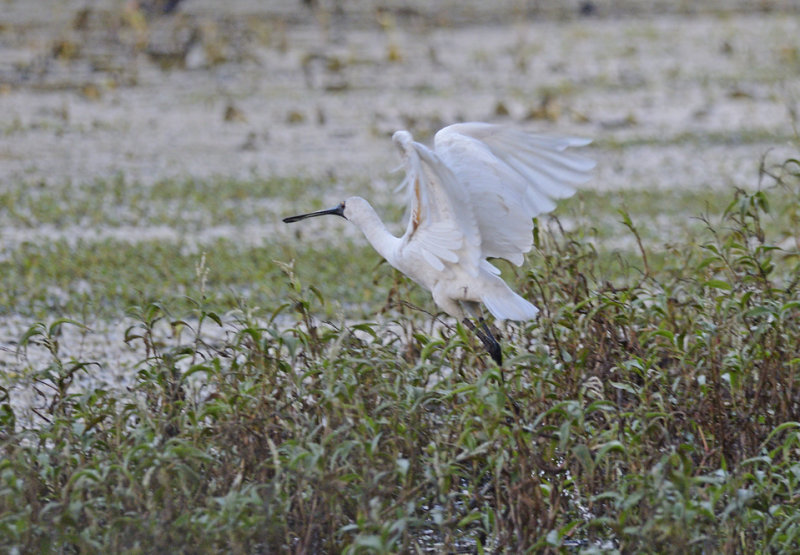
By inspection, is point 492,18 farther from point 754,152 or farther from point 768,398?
point 768,398

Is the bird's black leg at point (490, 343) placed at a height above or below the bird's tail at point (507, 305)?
below

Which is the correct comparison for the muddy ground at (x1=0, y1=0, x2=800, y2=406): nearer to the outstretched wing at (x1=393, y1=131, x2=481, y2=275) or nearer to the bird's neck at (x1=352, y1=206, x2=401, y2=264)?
the bird's neck at (x1=352, y1=206, x2=401, y2=264)

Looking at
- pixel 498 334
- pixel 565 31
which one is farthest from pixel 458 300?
pixel 565 31

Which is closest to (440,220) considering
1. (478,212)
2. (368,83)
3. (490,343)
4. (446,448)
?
(478,212)

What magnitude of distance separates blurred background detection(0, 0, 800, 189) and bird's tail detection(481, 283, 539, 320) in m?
3.93

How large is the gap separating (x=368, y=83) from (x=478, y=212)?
27.3 feet

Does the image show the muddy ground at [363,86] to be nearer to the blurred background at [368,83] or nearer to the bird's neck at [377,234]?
the blurred background at [368,83]

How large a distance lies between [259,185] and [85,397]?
4983mm

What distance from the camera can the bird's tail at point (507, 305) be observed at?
3760 millimetres

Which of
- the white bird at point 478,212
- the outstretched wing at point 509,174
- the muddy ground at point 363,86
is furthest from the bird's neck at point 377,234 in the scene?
the muddy ground at point 363,86

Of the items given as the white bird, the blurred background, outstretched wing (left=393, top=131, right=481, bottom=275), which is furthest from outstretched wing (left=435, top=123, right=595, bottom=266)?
the blurred background

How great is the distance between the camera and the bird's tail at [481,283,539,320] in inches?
148

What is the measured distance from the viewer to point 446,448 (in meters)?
3.43

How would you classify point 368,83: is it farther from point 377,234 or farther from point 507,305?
point 507,305
